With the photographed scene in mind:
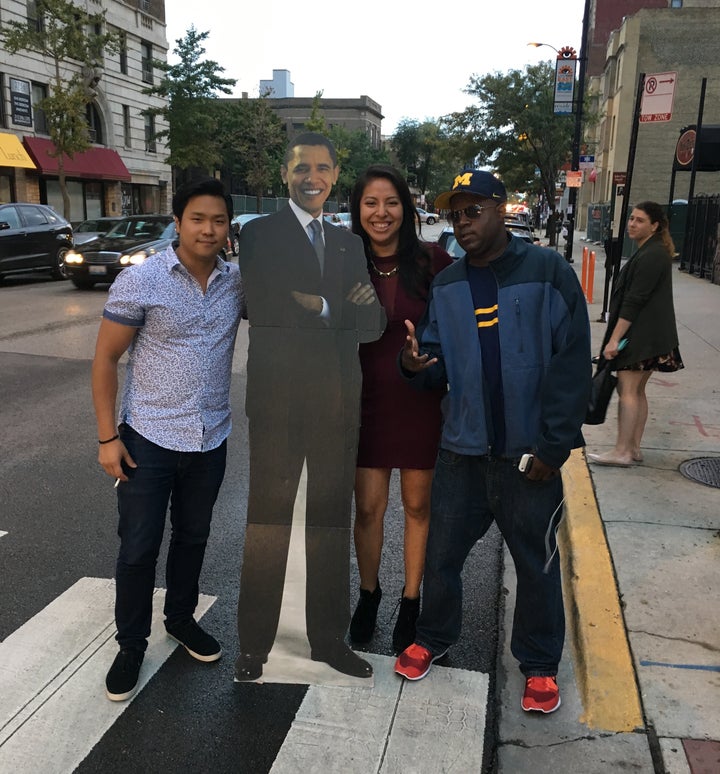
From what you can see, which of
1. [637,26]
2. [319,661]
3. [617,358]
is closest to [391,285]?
[319,661]

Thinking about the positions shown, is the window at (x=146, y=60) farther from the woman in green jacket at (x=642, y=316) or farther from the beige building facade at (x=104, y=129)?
the woman in green jacket at (x=642, y=316)

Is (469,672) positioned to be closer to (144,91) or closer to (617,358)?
(617,358)

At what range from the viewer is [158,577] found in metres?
4.00

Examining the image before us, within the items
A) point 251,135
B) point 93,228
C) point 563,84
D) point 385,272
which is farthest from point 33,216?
point 385,272

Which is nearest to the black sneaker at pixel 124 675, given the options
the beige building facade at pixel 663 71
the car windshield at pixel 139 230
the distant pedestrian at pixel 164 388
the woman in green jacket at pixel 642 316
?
the distant pedestrian at pixel 164 388

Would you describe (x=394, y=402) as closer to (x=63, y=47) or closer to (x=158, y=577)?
(x=158, y=577)

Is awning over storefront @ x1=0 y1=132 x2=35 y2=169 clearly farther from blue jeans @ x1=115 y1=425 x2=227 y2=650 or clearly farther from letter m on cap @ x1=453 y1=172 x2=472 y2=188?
letter m on cap @ x1=453 y1=172 x2=472 y2=188

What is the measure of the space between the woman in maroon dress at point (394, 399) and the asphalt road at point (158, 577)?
0.48 metres

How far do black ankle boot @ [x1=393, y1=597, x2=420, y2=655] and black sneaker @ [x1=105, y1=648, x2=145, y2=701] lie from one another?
1075 millimetres

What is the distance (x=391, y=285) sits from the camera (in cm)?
292

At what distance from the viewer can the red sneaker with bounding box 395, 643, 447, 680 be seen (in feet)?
9.87

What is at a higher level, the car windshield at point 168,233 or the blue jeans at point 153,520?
the car windshield at point 168,233

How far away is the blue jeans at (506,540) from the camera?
109 inches

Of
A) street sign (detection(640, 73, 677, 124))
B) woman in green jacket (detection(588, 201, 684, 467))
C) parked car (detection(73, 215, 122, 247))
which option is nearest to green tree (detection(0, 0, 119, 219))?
parked car (detection(73, 215, 122, 247))
